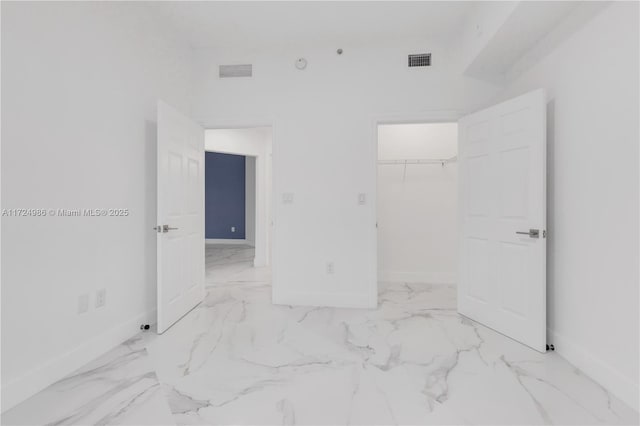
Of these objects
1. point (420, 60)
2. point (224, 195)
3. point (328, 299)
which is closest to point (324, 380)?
point (328, 299)

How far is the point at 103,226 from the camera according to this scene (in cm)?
217

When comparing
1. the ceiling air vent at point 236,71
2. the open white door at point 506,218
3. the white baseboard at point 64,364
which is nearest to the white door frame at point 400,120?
the open white door at point 506,218

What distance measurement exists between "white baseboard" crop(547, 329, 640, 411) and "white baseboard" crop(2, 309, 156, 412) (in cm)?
322

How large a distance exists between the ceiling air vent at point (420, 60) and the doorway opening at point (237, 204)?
2531 millimetres

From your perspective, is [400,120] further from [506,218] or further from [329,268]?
[329,268]

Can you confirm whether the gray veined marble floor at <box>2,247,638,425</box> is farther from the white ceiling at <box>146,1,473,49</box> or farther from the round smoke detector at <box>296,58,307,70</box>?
the white ceiling at <box>146,1,473,49</box>

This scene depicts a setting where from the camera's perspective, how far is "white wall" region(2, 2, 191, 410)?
5.24 feet

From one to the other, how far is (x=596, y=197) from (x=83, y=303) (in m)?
3.39

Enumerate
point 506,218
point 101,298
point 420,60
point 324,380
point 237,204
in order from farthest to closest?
1. point 237,204
2. point 420,60
3. point 506,218
4. point 101,298
5. point 324,380

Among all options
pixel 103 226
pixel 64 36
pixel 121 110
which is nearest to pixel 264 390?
pixel 103 226

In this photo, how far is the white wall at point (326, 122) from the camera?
10.2 feet

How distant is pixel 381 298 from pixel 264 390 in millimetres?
1992

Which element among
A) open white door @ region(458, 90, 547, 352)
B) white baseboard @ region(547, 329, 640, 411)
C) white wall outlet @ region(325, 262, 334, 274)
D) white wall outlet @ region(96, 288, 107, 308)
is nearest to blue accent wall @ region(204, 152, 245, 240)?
white wall outlet @ region(325, 262, 334, 274)

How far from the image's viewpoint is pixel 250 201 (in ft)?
26.5
